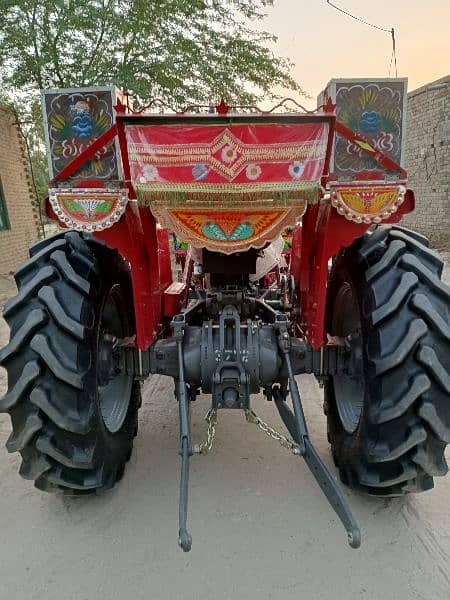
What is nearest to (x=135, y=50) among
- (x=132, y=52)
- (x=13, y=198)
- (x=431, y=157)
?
(x=132, y=52)

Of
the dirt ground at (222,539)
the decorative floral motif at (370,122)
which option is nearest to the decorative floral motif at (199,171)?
the decorative floral motif at (370,122)

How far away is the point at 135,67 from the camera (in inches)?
336

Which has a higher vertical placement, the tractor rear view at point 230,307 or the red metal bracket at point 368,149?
the red metal bracket at point 368,149

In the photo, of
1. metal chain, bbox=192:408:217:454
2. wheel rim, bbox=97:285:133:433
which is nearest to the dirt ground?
wheel rim, bbox=97:285:133:433

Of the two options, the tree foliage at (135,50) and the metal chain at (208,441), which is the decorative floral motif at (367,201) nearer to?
the metal chain at (208,441)

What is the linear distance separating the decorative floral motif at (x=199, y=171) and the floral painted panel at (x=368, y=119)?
21.6 inches

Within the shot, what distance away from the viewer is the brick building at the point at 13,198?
9.16 m

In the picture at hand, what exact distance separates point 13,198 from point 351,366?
9038mm

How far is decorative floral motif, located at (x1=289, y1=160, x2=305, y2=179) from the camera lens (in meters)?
1.76

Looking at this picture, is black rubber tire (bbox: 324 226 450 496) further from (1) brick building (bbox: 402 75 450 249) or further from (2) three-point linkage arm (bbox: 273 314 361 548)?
(1) brick building (bbox: 402 75 450 249)

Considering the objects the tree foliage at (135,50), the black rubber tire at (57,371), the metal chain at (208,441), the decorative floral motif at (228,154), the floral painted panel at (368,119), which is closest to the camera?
the decorative floral motif at (228,154)

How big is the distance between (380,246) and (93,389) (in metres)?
1.54

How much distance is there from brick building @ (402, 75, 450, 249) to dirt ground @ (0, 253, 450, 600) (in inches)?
388

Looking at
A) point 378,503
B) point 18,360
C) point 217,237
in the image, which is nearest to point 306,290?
point 217,237
